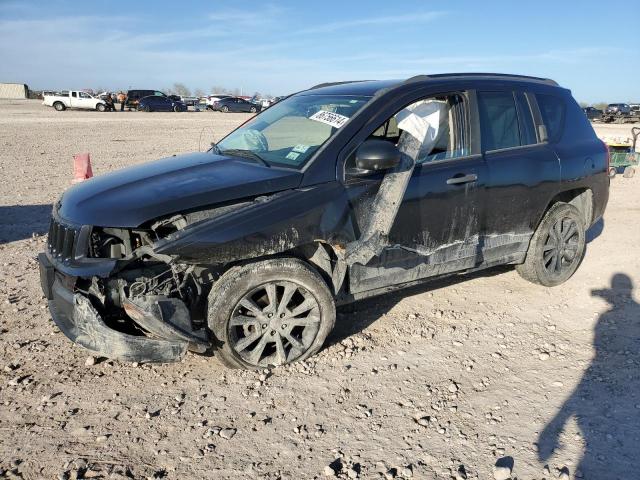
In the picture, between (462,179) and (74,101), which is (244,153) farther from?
(74,101)

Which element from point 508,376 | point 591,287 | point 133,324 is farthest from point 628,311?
point 133,324

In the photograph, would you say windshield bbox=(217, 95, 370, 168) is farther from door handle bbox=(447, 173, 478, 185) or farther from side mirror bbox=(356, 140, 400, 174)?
door handle bbox=(447, 173, 478, 185)

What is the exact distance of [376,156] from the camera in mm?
3631

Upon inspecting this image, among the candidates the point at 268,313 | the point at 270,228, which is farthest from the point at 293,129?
the point at 268,313

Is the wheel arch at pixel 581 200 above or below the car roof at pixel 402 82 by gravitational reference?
below

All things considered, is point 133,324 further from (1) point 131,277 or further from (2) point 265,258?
(2) point 265,258

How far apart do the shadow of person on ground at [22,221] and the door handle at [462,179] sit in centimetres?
522

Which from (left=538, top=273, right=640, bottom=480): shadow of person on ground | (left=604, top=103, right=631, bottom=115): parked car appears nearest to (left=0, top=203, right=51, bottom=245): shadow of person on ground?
(left=538, top=273, right=640, bottom=480): shadow of person on ground

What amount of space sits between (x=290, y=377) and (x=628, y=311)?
3221 millimetres

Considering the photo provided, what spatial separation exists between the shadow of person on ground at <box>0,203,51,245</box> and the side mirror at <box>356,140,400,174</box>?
16.1 feet

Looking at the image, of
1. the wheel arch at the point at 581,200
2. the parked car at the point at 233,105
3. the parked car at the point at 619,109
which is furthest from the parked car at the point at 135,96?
the wheel arch at the point at 581,200

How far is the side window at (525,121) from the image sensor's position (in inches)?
191

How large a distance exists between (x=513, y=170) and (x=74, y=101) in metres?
43.4

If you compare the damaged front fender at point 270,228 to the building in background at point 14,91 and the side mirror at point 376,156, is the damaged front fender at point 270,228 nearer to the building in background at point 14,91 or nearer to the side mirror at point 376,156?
the side mirror at point 376,156
